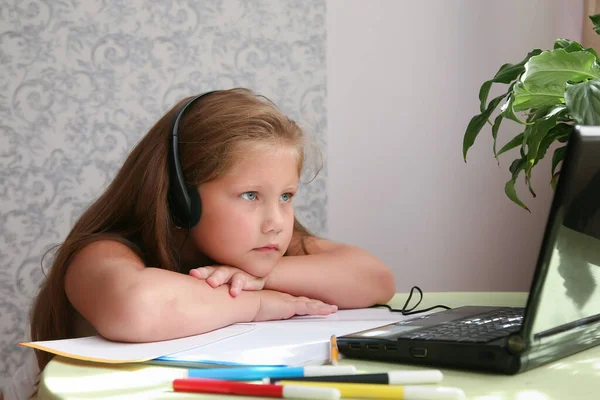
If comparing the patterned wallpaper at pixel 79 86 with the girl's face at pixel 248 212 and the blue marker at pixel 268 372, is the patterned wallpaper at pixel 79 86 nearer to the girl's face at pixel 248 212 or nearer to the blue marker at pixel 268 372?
the girl's face at pixel 248 212

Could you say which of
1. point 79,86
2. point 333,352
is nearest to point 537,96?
point 333,352

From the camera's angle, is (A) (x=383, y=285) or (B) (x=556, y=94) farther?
(A) (x=383, y=285)

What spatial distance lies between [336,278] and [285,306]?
5.4 inches

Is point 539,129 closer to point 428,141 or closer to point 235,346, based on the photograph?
point 235,346

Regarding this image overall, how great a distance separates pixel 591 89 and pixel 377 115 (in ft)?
4.52

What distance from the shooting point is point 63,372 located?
662mm

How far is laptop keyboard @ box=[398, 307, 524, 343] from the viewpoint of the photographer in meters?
0.65

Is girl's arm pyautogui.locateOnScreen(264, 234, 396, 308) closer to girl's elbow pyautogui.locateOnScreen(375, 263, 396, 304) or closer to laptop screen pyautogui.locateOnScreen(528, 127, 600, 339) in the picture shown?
girl's elbow pyautogui.locateOnScreen(375, 263, 396, 304)

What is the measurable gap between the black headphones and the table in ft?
1.10

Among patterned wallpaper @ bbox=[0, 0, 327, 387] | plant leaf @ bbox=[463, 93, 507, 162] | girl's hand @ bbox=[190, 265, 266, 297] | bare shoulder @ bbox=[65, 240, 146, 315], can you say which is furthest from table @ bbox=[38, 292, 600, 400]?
patterned wallpaper @ bbox=[0, 0, 327, 387]

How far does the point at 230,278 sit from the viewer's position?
97 centimetres

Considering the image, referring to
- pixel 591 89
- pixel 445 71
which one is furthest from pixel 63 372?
pixel 445 71

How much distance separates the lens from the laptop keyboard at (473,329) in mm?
653

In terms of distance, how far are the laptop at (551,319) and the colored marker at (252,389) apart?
0.47 ft
